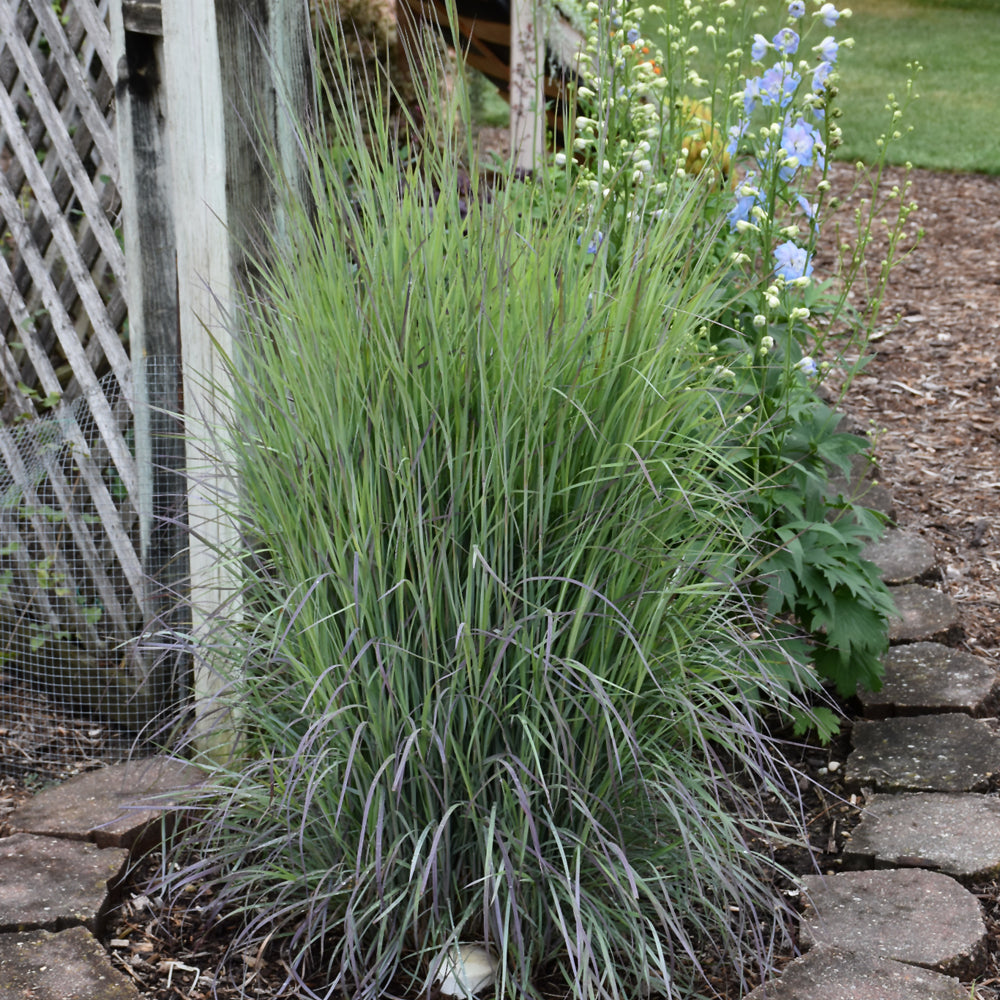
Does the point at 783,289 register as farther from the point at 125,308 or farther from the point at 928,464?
the point at 928,464

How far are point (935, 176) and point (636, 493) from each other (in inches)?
283

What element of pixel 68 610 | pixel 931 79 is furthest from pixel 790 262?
pixel 931 79

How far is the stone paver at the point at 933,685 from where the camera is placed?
8.62 ft

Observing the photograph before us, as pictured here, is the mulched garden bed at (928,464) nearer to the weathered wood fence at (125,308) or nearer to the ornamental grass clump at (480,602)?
the ornamental grass clump at (480,602)

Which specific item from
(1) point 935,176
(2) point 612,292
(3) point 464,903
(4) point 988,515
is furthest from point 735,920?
(1) point 935,176

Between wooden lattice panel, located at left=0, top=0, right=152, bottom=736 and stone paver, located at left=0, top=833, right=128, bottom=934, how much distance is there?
2.07 feet

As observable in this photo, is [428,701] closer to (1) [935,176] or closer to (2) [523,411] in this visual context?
(2) [523,411]

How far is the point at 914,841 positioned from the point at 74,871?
1.60 meters

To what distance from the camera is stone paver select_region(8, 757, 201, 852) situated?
2.22 meters

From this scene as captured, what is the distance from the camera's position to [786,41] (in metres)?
2.41

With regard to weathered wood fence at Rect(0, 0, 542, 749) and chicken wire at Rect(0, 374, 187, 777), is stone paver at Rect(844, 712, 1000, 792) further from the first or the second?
chicken wire at Rect(0, 374, 187, 777)

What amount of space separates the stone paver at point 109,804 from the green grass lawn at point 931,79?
A: 21.1ft

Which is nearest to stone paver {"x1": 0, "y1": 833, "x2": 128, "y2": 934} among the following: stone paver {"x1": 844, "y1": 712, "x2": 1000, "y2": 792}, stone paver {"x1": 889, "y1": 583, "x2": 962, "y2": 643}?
stone paver {"x1": 844, "y1": 712, "x2": 1000, "y2": 792}

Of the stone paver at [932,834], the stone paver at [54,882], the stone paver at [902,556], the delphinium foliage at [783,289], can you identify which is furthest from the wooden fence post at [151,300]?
the stone paver at [902,556]
